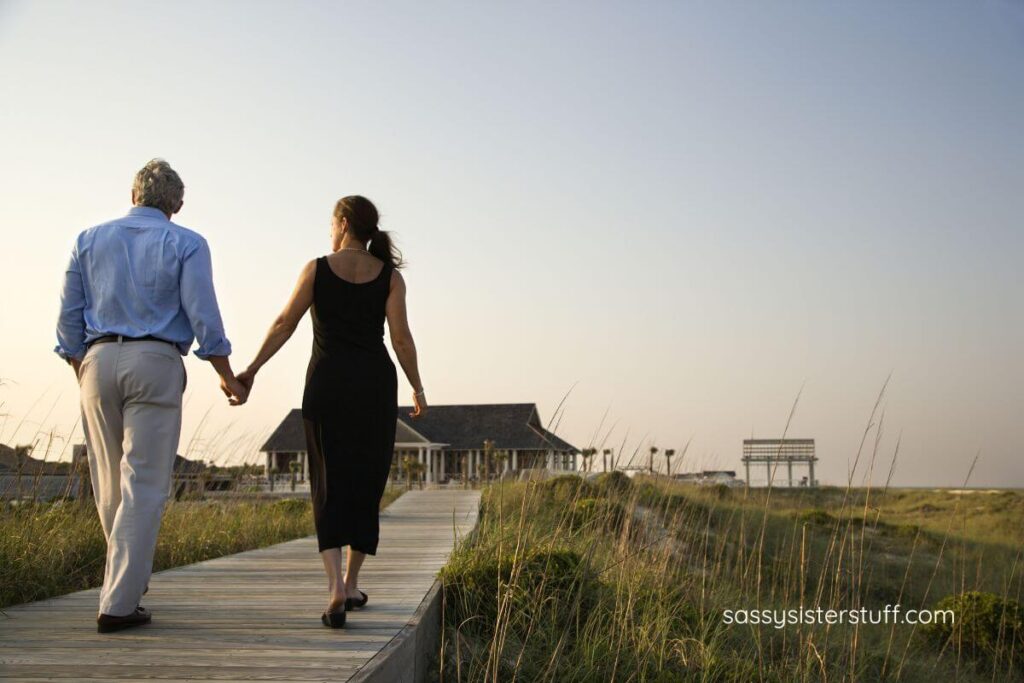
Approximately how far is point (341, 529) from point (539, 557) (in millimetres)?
1847

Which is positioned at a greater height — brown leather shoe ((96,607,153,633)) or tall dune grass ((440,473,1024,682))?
brown leather shoe ((96,607,153,633))

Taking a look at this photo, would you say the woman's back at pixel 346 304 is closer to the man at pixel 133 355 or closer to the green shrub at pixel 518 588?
the man at pixel 133 355

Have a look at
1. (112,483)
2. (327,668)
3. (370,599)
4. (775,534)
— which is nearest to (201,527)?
(370,599)

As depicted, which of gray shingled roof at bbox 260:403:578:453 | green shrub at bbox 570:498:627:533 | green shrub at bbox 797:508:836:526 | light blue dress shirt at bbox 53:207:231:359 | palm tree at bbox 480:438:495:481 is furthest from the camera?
gray shingled roof at bbox 260:403:578:453

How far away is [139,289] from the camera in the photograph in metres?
3.75

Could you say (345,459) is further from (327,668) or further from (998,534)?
(998,534)

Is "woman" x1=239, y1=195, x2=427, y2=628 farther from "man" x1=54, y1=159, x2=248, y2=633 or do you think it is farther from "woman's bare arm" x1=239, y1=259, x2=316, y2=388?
"man" x1=54, y1=159, x2=248, y2=633

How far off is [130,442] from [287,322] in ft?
2.73

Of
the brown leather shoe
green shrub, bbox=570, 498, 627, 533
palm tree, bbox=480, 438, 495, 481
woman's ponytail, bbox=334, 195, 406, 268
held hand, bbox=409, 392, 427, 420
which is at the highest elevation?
woman's ponytail, bbox=334, 195, 406, 268

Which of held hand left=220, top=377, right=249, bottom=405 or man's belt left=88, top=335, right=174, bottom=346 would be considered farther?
held hand left=220, top=377, right=249, bottom=405

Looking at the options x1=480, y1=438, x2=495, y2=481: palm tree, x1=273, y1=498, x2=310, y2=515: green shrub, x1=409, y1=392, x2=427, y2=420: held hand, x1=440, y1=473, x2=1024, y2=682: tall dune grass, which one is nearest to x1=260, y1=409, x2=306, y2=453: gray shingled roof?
x1=273, y1=498, x2=310, y2=515: green shrub

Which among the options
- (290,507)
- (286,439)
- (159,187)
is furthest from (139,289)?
(286,439)

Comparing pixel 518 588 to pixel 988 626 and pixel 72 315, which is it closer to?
pixel 72 315

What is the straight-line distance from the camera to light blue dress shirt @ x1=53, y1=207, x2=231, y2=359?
374 centimetres
